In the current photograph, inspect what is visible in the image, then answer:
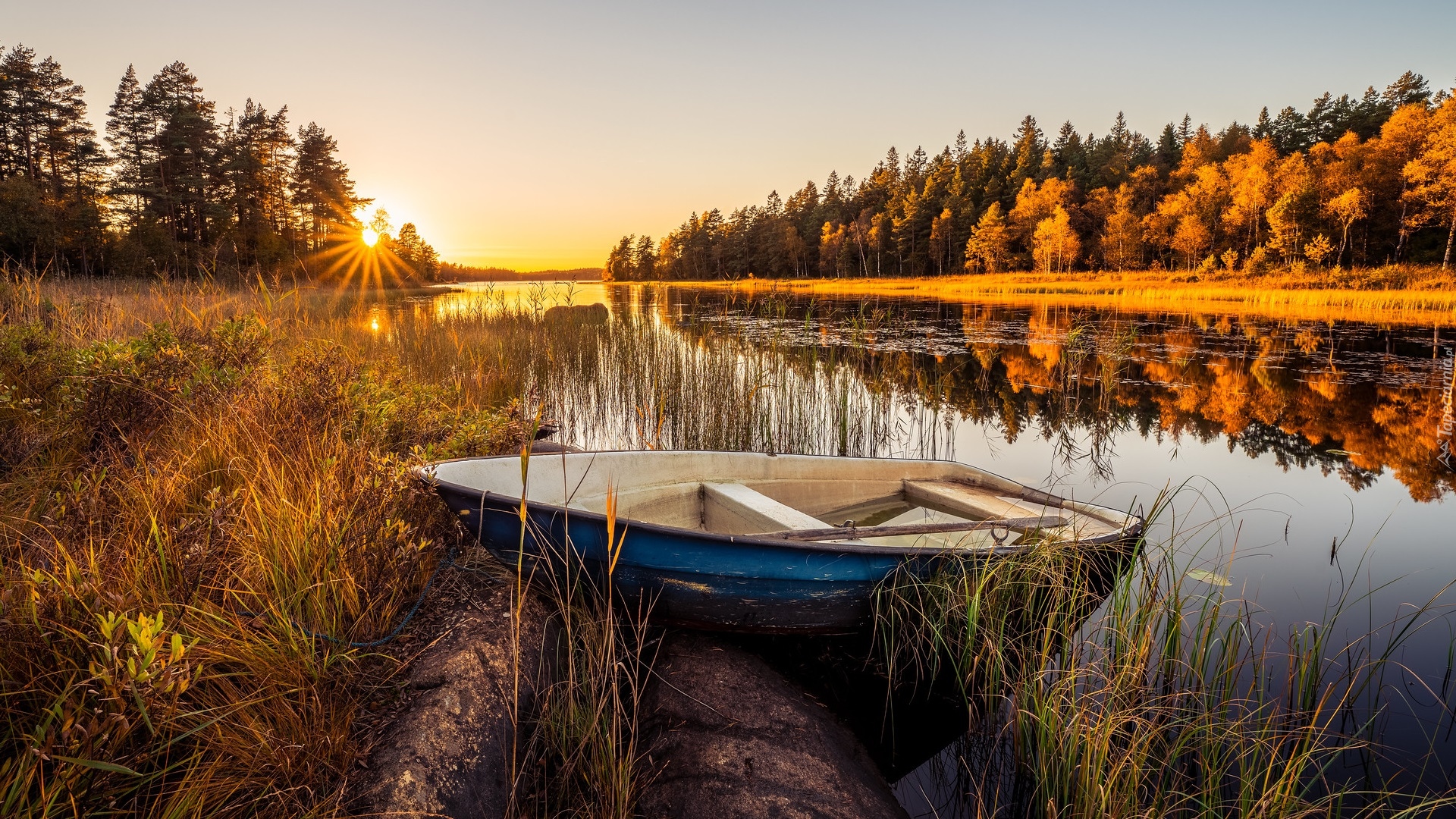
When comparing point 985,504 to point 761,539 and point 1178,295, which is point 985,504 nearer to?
point 761,539

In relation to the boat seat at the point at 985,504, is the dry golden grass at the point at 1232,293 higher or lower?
higher

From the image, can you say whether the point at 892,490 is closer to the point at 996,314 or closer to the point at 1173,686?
the point at 1173,686

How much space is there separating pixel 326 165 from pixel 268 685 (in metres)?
46.8

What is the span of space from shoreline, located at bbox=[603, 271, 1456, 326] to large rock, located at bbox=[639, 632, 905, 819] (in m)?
7.44

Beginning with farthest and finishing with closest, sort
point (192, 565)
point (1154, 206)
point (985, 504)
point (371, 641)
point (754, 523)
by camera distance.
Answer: point (1154, 206), point (985, 504), point (754, 523), point (371, 641), point (192, 565)

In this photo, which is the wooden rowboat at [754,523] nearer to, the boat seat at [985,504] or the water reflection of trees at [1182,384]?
the boat seat at [985,504]

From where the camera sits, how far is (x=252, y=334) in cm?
423

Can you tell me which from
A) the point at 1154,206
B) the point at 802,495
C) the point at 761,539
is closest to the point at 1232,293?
the point at 1154,206

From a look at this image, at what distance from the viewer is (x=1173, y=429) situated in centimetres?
799

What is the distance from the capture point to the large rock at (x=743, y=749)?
2.19m

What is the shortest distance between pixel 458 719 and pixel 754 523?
1.93 meters

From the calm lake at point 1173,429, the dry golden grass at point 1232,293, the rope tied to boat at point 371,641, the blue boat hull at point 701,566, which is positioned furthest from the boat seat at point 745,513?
the dry golden grass at point 1232,293

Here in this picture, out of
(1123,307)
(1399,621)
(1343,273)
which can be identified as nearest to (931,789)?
(1399,621)

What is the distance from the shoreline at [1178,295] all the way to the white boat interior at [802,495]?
565cm
